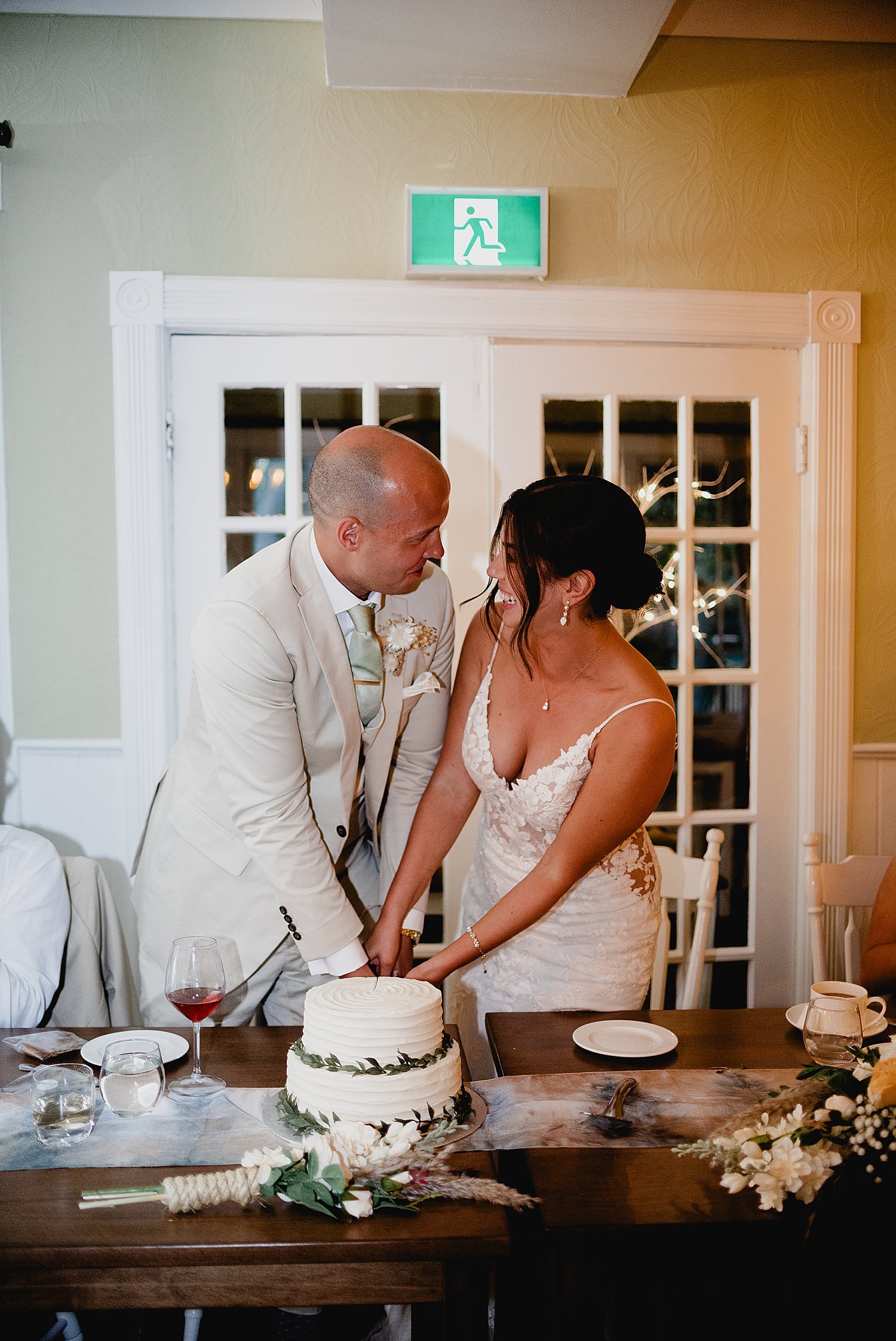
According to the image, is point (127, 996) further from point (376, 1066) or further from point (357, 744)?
point (376, 1066)

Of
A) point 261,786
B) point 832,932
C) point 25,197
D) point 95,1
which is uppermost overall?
point 95,1

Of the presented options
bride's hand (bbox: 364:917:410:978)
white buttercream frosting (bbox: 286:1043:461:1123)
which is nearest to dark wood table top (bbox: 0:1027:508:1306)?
white buttercream frosting (bbox: 286:1043:461:1123)

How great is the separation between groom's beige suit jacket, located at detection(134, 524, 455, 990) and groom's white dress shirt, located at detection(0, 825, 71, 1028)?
21 cm

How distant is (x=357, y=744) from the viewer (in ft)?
7.02

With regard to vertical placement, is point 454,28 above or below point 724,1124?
above

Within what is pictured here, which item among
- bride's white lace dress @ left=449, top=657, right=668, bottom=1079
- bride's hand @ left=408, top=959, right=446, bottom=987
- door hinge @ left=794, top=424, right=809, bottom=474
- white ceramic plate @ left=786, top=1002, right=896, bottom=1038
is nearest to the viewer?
white ceramic plate @ left=786, top=1002, right=896, bottom=1038

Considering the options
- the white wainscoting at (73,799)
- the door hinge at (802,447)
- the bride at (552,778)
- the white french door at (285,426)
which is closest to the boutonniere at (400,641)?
the bride at (552,778)

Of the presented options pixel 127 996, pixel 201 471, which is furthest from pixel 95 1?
pixel 127 996

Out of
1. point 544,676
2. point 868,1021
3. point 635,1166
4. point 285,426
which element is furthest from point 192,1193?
point 285,426

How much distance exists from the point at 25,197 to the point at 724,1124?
3031 mm

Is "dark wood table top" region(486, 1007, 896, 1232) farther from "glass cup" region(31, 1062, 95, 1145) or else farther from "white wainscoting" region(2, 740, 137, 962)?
"white wainscoting" region(2, 740, 137, 962)

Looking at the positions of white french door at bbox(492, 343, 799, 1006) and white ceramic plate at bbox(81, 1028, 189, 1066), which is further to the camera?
white french door at bbox(492, 343, 799, 1006)

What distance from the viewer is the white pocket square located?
7.14ft

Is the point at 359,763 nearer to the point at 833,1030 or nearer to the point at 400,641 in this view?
the point at 400,641
